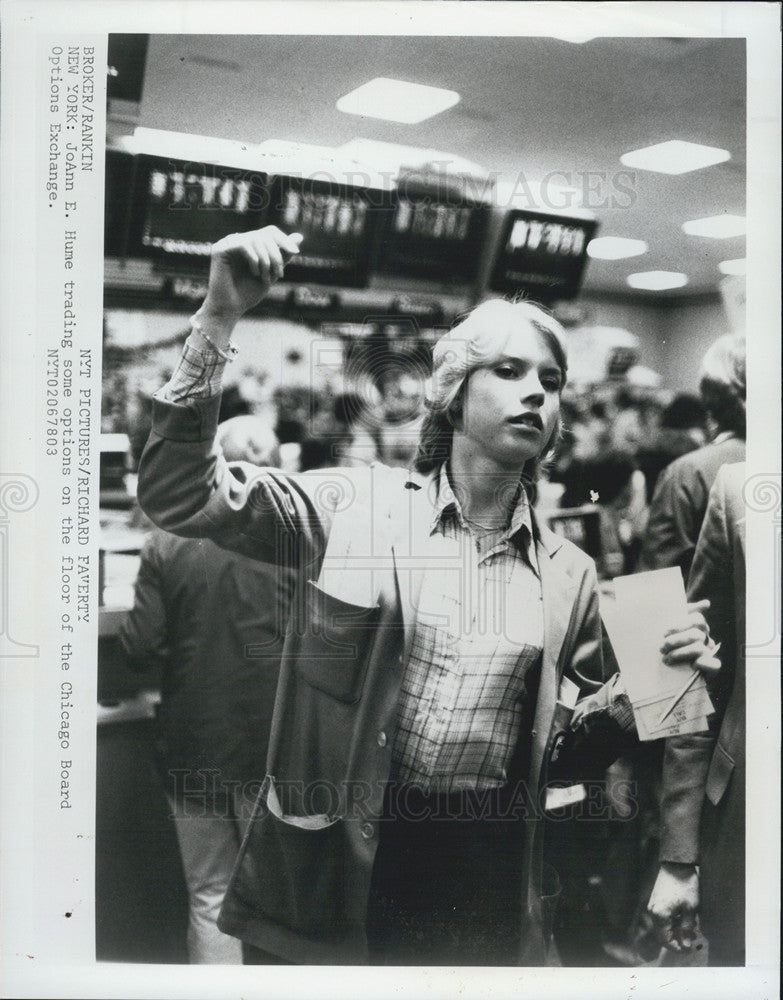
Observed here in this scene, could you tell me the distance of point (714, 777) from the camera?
1.99 metres

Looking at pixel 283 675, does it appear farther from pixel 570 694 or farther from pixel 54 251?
pixel 54 251

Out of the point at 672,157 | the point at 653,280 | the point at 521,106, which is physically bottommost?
the point at 653,280

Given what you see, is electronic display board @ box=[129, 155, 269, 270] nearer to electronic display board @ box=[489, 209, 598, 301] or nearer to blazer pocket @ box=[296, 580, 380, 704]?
electronic display board @ box=[489, 209, 598, 301]

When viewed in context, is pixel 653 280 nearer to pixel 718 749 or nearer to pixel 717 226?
pixel 717 226

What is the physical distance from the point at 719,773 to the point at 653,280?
1.17 m

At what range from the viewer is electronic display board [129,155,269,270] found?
6.35ft

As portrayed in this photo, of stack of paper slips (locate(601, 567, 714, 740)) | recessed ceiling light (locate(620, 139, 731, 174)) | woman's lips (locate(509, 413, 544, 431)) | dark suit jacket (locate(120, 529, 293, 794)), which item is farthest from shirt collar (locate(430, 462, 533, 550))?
recessed ceiling light (locate(620, 139, 731, 174))

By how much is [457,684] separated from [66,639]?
92cm

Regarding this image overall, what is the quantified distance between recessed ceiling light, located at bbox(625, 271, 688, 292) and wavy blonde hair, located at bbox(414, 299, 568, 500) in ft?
0.69

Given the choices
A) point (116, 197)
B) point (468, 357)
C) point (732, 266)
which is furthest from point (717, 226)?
point (116, 197)

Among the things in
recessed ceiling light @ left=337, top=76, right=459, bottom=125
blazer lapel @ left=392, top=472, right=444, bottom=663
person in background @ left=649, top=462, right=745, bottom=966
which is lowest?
person in background @ left=649, top=462, right=745, bottom=966

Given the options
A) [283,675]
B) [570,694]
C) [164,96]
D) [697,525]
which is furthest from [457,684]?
[164,96]

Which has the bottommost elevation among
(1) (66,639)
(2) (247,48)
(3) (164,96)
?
(1) (66,639)

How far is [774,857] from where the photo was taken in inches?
79.2
